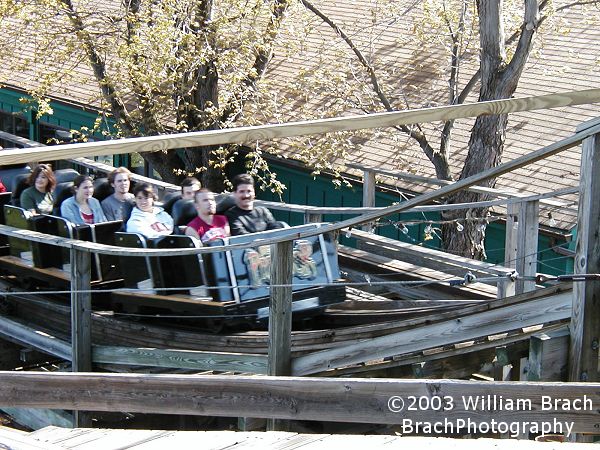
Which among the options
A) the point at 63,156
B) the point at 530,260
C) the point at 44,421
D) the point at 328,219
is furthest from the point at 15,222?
the point at 328,219

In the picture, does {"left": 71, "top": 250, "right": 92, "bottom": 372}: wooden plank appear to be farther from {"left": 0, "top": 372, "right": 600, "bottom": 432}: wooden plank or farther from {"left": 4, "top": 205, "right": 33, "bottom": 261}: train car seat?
{"left": 0, "top": 372, "right": 600, "bottom": 432}: wooden plank

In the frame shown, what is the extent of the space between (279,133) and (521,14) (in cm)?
1147

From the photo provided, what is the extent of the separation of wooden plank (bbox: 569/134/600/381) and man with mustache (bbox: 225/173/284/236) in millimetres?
3410

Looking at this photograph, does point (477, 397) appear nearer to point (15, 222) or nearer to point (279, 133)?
point (279, 133)

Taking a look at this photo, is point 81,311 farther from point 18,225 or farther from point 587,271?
point 587,271

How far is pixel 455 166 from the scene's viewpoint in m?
14.9

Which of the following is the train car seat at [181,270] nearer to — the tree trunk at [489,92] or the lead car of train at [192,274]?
the lead car of train at [192,274]

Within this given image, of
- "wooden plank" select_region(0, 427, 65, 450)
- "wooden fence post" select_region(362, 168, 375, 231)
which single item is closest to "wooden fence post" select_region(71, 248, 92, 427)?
"wooden plank" select_region(0, 427, 65, 450)

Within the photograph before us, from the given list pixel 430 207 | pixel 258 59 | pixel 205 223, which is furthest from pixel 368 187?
pixel 258 59

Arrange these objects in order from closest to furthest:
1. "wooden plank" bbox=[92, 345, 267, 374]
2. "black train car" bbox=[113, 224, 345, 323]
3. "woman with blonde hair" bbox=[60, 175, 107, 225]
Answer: "wooden plank" bbox=[92, 345, 267, 374]
"black train car" bbox=[113, 224, 345, 323]
"woman with blonde hair" bbox=[60, 175, 107, 225]

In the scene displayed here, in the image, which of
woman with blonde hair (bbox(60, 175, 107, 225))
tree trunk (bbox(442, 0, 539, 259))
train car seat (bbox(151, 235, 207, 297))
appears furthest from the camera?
tree trunk (bbox(442, 0, 539, 259))

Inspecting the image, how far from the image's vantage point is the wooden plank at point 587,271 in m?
4.82

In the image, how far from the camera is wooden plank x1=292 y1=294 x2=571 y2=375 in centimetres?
540

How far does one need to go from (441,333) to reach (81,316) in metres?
2.90
